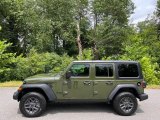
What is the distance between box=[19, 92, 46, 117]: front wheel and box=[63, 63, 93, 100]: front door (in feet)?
2.50


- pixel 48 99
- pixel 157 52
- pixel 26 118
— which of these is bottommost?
pixel 26 118

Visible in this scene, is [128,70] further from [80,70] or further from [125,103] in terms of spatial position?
[80,70]

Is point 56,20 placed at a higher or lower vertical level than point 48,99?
higher

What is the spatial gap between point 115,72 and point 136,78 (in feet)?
2.28

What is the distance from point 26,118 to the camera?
7.37 m

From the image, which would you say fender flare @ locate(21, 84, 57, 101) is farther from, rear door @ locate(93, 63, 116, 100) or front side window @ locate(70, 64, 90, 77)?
rear door @ locate(93, 63, 116, 100)

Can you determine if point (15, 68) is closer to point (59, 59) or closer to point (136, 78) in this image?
point (59, 59)

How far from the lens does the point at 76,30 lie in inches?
1053

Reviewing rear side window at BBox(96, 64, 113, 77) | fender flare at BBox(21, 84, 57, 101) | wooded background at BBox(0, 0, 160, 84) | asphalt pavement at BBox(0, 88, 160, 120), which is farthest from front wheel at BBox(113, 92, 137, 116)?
wooded background at BBox(0, 0, 160, 84)

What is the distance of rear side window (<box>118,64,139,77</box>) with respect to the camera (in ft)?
26.0

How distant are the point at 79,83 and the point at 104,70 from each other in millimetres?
897

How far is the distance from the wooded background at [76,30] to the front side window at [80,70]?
33.8ft

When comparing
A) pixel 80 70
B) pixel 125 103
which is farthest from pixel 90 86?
pixel 125 103

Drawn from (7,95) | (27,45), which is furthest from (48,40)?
(7,95)
